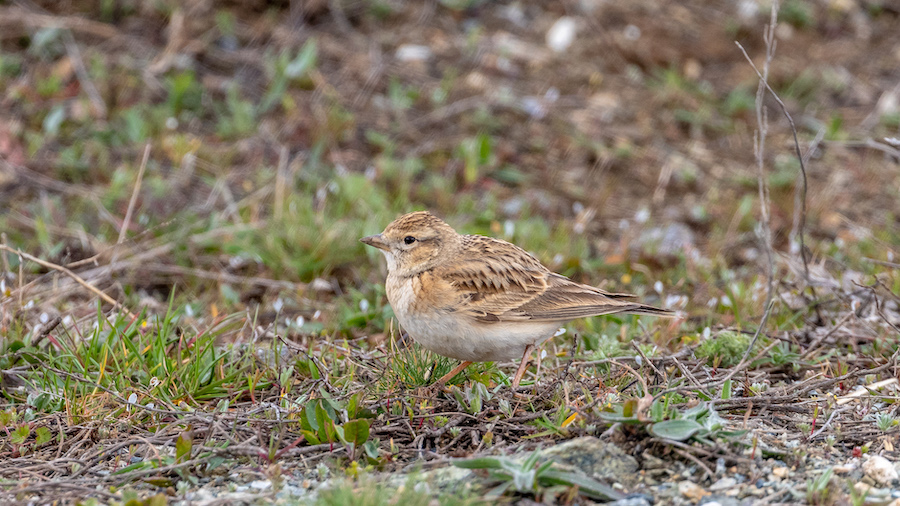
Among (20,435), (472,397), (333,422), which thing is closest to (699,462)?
(472,397)

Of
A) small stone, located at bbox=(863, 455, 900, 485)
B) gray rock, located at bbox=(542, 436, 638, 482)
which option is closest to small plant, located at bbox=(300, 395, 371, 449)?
gray rock, located at bbox=(542, 436, 638, 482)

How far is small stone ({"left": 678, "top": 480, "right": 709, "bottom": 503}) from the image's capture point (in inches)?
150

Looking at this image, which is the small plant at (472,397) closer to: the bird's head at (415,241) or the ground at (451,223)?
the ground at (451,223)

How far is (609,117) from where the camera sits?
1023 centimetres

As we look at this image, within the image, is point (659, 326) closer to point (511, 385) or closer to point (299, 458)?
point (511, 385)

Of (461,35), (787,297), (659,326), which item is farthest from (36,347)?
(461,35)

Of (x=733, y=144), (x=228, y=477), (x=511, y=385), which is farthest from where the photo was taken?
(x=733, y=144)

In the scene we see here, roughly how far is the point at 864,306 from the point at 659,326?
126 cm

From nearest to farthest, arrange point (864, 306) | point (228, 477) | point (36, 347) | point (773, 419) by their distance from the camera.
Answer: point (228, 477) < point (773, 419) < point (36, 347) < point (864, 306)

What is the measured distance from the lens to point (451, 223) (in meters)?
8.04

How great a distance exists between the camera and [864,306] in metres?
5.91

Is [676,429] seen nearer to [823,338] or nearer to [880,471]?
[880,471]

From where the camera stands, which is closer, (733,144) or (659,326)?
(659,326)

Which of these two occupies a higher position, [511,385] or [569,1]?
[569,1]
